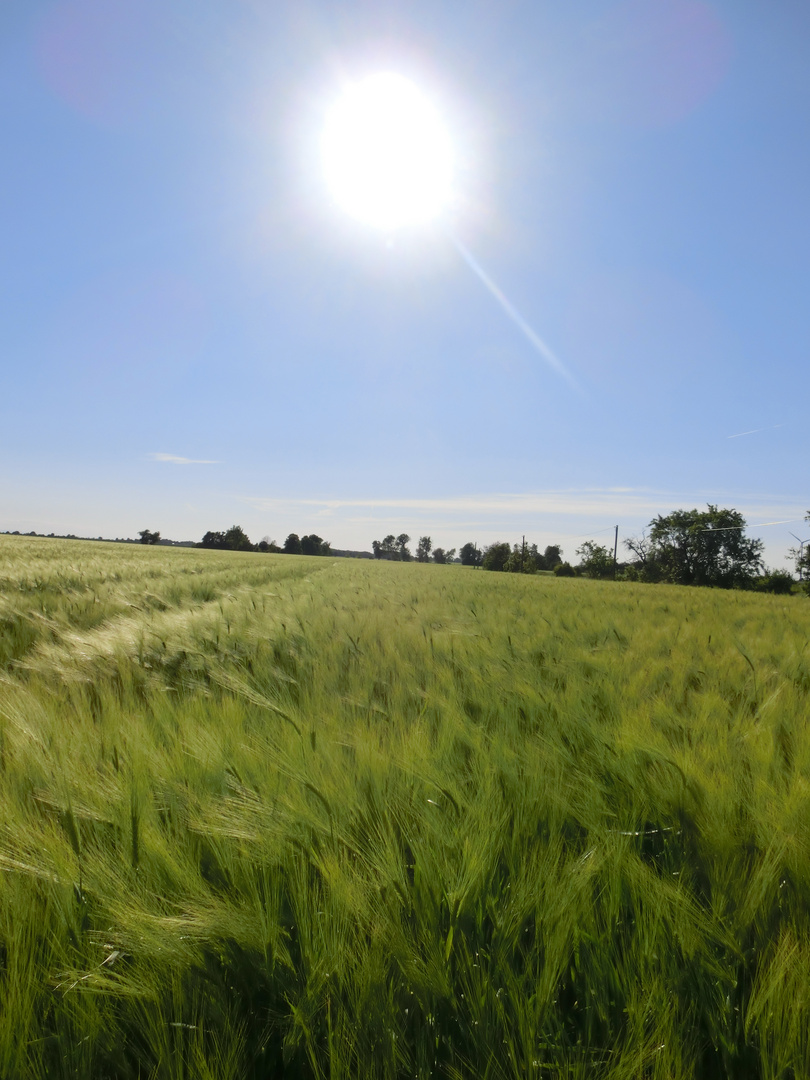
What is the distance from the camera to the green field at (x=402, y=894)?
2.26ft

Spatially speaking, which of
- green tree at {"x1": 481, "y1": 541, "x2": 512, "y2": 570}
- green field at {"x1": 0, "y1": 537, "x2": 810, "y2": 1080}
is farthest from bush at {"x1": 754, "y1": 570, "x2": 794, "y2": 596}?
green field at {"x1": 0, "y1": 537, "x2": 810, "y2": 1080}

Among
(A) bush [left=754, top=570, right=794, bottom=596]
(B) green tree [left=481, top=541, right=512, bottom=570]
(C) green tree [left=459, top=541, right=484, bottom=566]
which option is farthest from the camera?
(C) green tree [left=459, top=541, right=484, bottom=566]

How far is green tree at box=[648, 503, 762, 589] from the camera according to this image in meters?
55.4

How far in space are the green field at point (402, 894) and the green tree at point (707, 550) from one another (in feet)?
205

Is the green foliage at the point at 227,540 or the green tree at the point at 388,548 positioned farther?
the green tree at the point at 388,548

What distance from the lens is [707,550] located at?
58.3 m

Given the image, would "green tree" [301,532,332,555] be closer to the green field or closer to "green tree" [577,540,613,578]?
"green tree" [577,540,613,578]

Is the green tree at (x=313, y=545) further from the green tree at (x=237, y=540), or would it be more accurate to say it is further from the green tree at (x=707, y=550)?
the green tree at (x=707, y=550)

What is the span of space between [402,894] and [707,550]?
6867cm

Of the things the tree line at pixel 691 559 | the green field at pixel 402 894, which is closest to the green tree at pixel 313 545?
the tree line at pixel 691 559

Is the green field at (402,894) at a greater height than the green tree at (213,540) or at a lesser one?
lesser

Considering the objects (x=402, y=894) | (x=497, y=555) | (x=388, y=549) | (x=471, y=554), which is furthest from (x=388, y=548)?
(x=402, y=894)

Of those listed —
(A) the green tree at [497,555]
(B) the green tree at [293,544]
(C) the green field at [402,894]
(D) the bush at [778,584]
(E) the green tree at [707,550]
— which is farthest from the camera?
(B) the green tree at [293,544]

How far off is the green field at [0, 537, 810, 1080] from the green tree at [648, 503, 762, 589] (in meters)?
62.4
